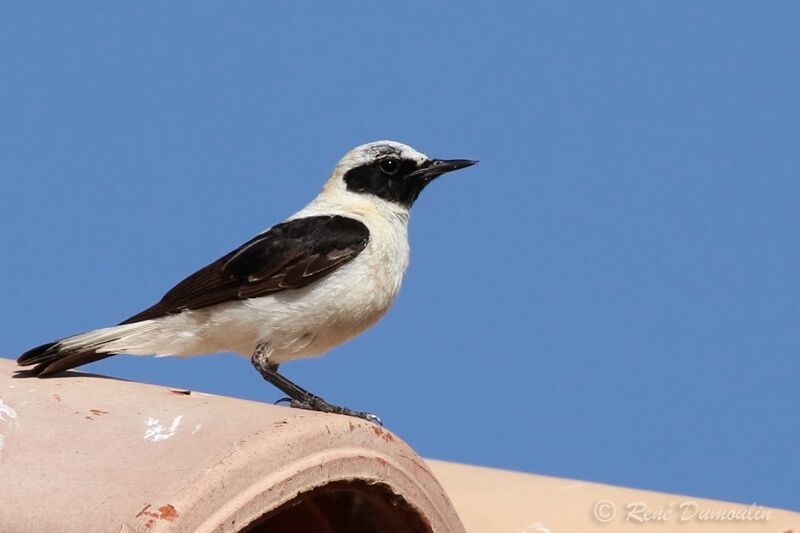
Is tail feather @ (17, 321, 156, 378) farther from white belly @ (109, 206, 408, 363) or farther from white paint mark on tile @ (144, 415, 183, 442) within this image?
white paint mark on tile @ (144, 415, 183, 442)

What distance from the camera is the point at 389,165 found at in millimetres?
6141

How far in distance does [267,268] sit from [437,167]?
1219mm

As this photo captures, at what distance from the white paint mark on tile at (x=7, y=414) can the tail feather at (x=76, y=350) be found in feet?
1.51

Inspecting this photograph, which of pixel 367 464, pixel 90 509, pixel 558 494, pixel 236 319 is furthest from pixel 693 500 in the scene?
pixel 90 509

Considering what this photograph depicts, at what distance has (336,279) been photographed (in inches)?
208

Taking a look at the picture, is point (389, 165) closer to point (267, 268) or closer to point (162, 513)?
point (267, 268)

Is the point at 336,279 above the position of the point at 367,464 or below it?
above

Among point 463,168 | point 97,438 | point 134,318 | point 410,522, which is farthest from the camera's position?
point 463,168

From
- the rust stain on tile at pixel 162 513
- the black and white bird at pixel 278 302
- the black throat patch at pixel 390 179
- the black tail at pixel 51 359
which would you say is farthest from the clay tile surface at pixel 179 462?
the black throat patch at pixel 390 179

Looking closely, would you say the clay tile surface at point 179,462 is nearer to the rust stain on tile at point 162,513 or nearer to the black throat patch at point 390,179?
the rust stain on tile at point 162,513

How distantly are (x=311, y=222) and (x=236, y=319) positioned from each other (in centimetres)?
54

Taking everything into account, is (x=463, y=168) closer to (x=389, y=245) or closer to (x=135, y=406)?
(x=389, y=245)

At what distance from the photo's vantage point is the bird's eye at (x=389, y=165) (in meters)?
6.13

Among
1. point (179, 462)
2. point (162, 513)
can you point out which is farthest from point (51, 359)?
point (162, 513)
